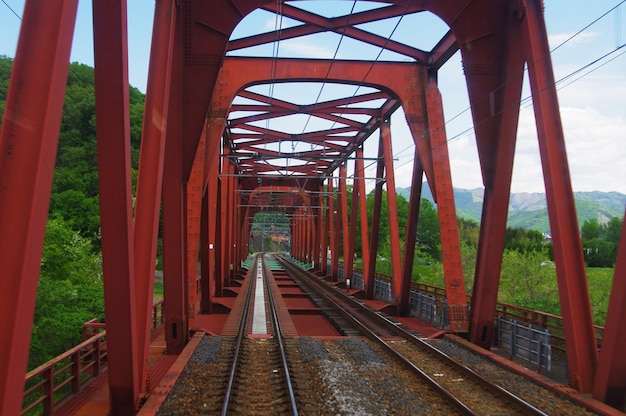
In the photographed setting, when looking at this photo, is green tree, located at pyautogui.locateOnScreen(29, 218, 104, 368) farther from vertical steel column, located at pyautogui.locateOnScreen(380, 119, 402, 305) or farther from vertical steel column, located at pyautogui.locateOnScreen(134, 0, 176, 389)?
vertical steel column, located at pyautogui.locateOnScreen(134, 0, 176, 389)

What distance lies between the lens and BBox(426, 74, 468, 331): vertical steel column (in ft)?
38.9

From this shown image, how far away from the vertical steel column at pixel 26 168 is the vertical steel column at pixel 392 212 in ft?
45.6

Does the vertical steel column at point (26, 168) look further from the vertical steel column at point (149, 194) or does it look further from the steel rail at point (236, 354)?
the steel rail at point (236, 354)

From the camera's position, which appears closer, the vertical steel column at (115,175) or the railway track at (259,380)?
the vertical steel column at (115,175)

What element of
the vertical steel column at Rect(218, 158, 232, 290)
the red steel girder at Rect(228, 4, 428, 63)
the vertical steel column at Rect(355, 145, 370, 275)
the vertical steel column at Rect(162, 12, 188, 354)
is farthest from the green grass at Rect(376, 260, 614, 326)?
the vertical steel column at Rect(162, 12, 188, 354)

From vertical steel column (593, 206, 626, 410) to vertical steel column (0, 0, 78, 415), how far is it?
6451 millimetres

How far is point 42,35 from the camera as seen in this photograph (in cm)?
323

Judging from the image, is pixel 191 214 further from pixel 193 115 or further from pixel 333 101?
pixel 333 101

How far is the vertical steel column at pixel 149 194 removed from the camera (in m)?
6.36

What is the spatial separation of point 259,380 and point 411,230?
8.09m

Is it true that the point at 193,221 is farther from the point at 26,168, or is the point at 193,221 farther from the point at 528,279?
the point at 528,279

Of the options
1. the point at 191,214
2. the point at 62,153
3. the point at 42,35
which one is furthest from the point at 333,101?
the point at 62,153

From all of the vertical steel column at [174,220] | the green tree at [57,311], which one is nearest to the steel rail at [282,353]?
the vertical steel column at [174,220]

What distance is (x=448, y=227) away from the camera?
12.6 meters
